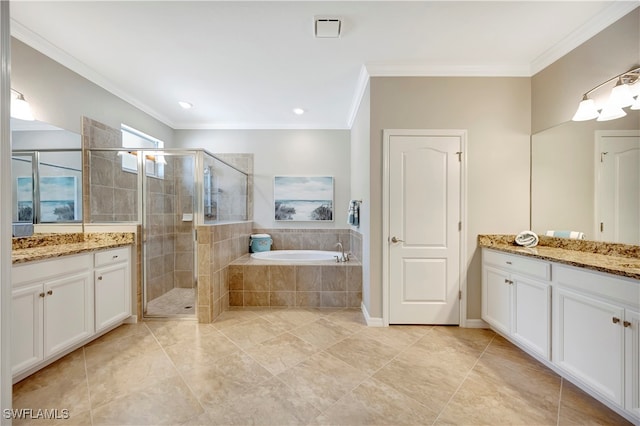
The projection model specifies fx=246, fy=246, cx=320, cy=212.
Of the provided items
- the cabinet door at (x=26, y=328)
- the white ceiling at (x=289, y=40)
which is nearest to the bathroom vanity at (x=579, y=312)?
the white ceiling at (x=289, y=40)

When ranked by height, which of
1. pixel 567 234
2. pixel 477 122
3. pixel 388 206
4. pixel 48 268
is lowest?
pixel 48 268

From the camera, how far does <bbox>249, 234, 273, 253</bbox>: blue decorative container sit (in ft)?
13.2

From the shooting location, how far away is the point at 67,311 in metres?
1.95

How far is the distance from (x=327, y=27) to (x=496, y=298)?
2.83 meters

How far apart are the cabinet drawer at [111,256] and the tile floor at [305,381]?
0.71 metres

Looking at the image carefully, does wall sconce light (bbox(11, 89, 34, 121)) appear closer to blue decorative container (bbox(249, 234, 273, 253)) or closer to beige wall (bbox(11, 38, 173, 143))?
beige wall (bbox(11, 38, 173, 143))

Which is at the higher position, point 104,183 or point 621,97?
point 621,97

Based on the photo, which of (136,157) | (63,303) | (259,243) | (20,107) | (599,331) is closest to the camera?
(599,331)

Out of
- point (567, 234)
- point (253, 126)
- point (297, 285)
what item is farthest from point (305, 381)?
point (253, 126)

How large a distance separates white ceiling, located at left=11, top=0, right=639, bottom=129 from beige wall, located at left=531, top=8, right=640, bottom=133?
0.08 meters

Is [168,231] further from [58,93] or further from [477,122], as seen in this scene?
[477,122]

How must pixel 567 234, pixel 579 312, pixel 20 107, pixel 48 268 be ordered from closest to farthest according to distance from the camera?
1. pixel 579 312
2. pixel 48 268
3. pixel 20 107
4. pixel 567 234

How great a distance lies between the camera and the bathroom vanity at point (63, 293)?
5.44 ft

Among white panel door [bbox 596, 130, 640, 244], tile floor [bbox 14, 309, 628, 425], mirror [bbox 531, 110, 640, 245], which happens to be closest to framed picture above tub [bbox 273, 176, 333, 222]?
tile floor [bbox 14, 309, 628, 425]
